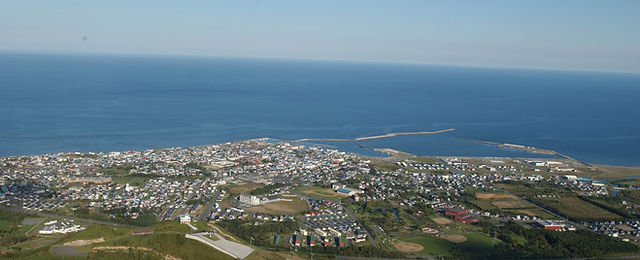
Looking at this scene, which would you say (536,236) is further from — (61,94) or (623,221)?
(61,94)

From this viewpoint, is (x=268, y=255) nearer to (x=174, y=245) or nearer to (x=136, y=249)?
(x=174, y=245)

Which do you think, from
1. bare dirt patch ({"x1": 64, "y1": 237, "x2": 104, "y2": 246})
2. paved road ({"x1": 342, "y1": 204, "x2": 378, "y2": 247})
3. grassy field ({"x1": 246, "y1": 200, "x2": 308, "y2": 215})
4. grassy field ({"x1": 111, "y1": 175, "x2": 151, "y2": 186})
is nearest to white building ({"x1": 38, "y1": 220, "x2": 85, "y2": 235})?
bare dirt patch ({"x1": 64, "y1": 237, "x2": 104, "y2": 246})

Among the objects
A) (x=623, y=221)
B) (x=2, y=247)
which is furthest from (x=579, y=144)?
(x=2, y=247)

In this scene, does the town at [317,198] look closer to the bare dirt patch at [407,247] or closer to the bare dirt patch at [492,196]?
the bare dirt patch at [407,247]

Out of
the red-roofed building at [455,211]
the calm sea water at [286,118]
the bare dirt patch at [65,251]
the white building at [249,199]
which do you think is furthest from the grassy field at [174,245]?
the calm sea water at [286,118]

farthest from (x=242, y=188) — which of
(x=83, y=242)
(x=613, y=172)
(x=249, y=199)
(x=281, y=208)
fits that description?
(x=613, y=172)
